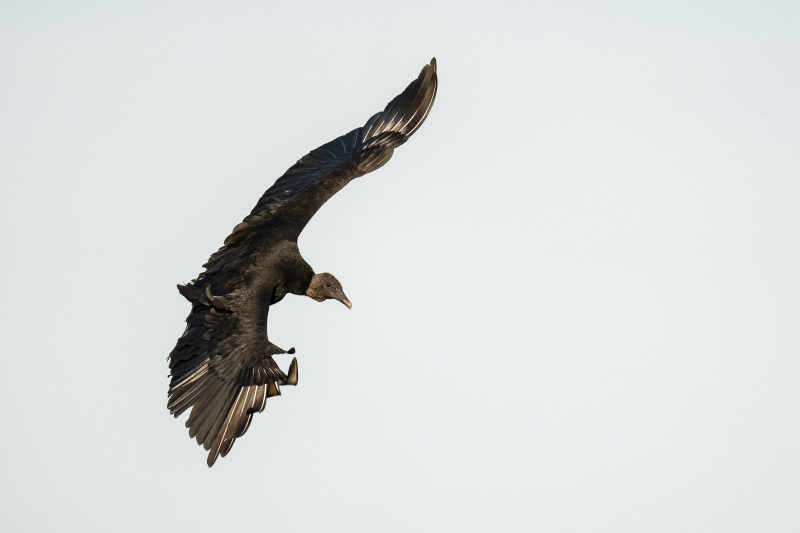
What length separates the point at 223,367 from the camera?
1389cm

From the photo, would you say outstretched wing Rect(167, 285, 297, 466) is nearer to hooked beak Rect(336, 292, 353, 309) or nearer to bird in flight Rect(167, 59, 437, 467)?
bird in flight Rect(167, 59, 437, 467)

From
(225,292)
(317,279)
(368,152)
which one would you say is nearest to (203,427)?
(225,292)

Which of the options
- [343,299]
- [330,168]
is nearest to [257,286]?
[343,299]

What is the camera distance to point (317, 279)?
52.6 ft

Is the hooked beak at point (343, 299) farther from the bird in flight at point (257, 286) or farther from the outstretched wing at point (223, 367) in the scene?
the outstretched wing at point (223, 367)

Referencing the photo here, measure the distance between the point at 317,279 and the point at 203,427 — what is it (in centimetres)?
306

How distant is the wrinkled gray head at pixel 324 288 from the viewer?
1603 cm

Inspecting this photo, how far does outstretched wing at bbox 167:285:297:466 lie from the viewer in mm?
13422

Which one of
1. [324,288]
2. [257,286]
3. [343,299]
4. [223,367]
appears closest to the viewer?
[223,367]

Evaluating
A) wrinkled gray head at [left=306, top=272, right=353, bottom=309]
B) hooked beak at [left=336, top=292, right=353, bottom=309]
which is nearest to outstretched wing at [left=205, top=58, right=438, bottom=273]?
wrinkled gray head at [left=306, top=272, right=353, bottom=309]

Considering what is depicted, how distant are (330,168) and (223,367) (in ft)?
13.0

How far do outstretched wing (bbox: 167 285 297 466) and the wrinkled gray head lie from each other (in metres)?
1.17

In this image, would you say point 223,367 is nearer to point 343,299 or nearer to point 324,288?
point 324,288

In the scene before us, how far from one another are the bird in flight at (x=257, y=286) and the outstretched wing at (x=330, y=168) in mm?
13
